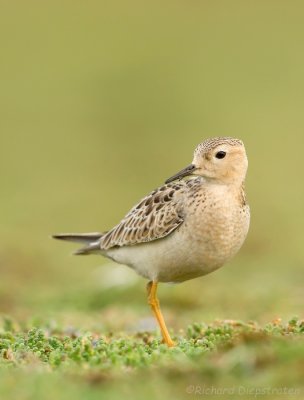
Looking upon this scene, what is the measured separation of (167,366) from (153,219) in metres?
2.69

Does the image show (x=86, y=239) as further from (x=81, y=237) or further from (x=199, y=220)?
(x=199, y=220)

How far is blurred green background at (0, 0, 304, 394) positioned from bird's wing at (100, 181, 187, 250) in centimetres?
144

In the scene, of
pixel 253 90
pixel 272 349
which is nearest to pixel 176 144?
pixel 253 90

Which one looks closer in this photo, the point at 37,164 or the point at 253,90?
the point at 37,164

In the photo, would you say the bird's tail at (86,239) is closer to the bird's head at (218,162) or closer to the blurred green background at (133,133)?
the blurred green background at (133,133)

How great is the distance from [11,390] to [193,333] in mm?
3114

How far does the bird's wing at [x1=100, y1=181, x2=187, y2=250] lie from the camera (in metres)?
8.38

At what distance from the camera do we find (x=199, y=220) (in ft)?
26.5

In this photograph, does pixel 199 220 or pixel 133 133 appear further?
pixel 133 133

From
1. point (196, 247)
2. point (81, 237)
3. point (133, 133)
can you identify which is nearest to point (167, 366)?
point (196, 247)

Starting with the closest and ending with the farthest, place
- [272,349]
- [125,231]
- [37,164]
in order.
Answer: [272,349], [125,231], [37,164]

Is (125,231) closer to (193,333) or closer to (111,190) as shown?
(193,333)

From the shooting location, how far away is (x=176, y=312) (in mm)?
11469

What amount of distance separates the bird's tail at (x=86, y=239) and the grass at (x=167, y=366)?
2.34 m
